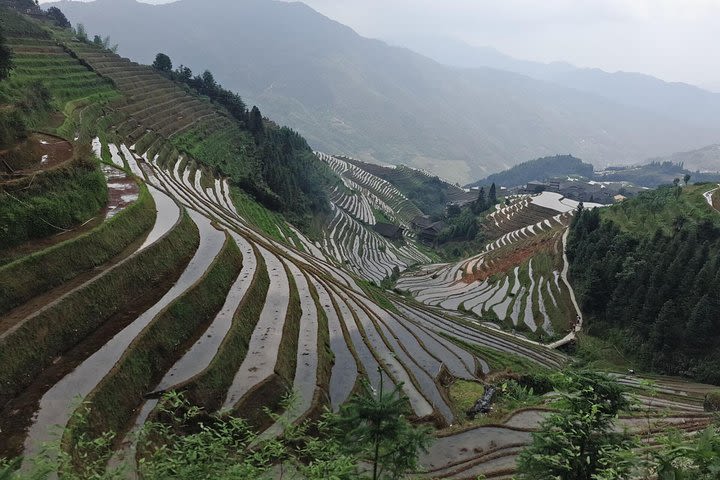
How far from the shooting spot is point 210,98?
87125 mm

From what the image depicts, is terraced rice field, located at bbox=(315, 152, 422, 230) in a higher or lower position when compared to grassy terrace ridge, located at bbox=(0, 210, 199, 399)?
higher

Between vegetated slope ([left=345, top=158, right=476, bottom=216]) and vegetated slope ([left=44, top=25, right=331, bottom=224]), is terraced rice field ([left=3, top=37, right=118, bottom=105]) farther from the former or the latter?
vegetated slope ([left=345, top=158, right=476, bottom=216])

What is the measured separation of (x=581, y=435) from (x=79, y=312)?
1624 centimetres

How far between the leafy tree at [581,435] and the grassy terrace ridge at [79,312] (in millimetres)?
14032

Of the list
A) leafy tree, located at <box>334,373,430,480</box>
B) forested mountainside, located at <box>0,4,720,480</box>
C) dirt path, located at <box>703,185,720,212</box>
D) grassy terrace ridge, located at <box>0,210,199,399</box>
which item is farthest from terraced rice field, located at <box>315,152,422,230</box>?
leafy tree, located at <box>334,373,430,480</box>

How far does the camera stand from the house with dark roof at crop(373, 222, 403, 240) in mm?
101250

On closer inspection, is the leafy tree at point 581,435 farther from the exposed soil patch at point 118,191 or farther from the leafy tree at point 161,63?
the leafy tree at point 161,63

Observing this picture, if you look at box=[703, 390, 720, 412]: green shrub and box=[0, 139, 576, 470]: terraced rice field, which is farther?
box=[703, 390, 720, 412]: green shrub

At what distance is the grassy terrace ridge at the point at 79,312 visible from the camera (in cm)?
1235

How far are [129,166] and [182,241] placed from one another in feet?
62.9

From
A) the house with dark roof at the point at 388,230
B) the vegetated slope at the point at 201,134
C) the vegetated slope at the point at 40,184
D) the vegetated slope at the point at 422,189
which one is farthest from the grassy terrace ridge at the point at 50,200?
the vegetated slope at the point at 422,189

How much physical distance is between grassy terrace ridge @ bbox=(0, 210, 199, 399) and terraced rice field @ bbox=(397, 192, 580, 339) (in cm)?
3686

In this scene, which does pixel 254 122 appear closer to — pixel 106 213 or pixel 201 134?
pixel 201 134

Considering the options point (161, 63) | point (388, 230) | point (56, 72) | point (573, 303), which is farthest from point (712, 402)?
point (161, 63)
